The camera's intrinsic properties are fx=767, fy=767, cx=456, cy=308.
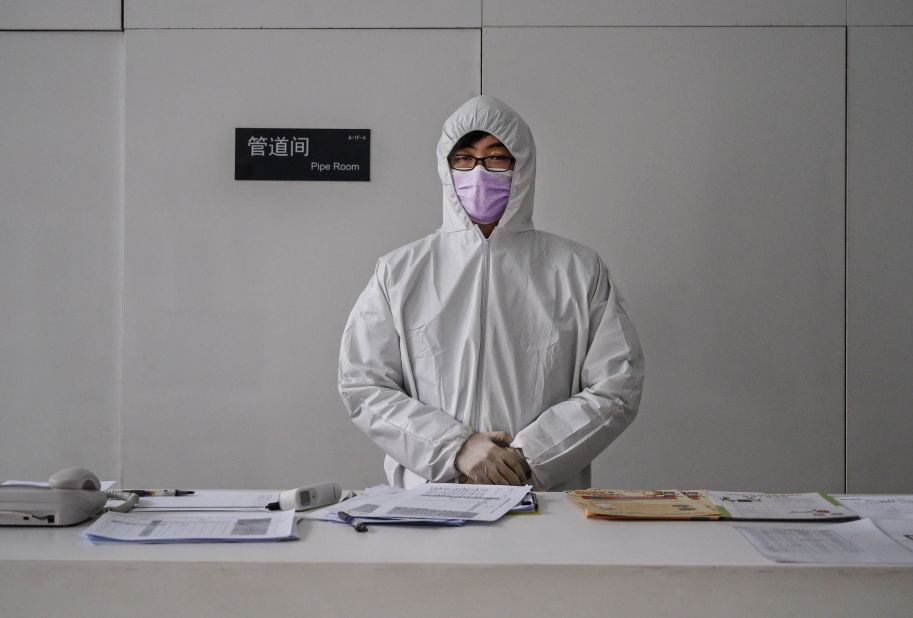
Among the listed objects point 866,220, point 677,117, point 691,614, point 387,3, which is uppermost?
point 387,3

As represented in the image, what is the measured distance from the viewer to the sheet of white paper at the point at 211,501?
4.29 feet

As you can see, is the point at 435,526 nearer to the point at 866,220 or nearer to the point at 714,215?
the point at 714,215

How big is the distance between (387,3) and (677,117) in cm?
Answer: 119

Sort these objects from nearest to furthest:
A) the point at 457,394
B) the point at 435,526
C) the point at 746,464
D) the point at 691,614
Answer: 1. the point at 691,614
2. the point at 435,526
3. the point at 457,394
4. the point at 746,464

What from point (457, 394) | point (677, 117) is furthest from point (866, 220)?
point (457, 394)

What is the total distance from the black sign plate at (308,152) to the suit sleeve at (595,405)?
1.21 metres

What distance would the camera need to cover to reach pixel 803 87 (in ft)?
9.48

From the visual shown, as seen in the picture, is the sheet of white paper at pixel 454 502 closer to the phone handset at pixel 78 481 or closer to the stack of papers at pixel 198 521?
the stack of papers at pixel 198 521

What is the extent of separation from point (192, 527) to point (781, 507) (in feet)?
3.16

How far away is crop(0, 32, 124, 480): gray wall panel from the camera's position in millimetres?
3031

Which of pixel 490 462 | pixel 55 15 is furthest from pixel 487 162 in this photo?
pixel 55 15

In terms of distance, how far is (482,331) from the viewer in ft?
6.77

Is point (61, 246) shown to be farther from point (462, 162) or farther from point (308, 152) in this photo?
point (462, 162)

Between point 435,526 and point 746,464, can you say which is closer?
point 435,526
